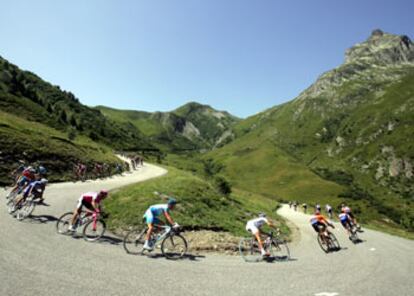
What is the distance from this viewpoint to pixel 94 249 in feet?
43.7

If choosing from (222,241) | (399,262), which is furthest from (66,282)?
(399,262)

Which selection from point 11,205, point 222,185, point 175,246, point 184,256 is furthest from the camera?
point 222,185

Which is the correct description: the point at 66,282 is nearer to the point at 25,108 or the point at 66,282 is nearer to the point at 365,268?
the point at 365,268

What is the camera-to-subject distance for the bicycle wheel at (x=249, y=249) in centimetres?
1603

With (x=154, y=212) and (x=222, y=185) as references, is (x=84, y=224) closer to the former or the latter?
(x=154, y=212)

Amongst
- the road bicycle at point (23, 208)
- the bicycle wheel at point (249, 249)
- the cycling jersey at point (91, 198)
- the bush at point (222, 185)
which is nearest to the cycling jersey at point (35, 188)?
the road bicycle at point (23, 208)

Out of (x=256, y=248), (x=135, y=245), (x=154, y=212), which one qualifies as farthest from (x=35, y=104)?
(x=256, y=248)

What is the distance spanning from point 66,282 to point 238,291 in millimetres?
5908

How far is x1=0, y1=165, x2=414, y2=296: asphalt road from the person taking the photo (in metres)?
9.52

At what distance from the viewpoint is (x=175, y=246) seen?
48.3ft

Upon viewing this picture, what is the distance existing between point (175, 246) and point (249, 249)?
4665 mm

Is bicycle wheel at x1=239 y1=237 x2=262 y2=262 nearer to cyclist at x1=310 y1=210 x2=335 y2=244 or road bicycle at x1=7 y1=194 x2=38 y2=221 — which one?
cyclist at x1=310 y1=210 x2=335 y2=244

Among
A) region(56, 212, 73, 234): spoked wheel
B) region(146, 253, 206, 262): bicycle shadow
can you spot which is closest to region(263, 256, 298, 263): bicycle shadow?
region(146, 253, 206, 262): bicycle shadow

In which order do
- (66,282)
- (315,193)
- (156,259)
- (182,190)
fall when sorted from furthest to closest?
(315,193)
(182,190)
(156,259)
(66,282)
